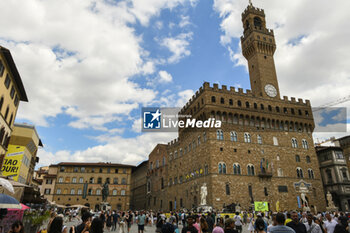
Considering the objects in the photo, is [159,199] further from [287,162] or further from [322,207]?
[322,207]

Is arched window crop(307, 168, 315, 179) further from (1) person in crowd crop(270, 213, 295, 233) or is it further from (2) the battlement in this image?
(1) person in crowd crop(270, 213, 295, 233)

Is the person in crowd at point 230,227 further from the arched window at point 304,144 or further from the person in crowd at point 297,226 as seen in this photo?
the arched window at point 304,144

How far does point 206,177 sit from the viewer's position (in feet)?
108

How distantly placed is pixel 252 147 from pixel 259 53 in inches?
639

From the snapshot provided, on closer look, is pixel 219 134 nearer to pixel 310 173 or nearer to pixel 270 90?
pixel 270 90

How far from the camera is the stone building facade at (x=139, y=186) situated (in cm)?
5969

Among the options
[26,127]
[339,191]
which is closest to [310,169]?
[339,191]

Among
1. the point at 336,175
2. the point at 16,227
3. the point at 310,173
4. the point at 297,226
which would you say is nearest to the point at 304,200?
the point at 310,173

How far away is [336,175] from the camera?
4128cm

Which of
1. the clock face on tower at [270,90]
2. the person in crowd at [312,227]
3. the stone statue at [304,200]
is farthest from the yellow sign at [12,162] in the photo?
the stone statue at [304,200]

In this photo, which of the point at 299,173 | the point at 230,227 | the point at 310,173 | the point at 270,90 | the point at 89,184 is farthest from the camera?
the point at 89,184

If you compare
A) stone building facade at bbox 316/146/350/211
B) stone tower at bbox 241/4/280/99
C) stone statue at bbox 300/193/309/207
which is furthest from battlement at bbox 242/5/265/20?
stone statue at bbox 300/193/309/207

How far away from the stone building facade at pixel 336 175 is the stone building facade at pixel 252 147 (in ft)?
19.3

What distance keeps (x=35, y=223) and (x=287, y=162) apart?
33705 mm
